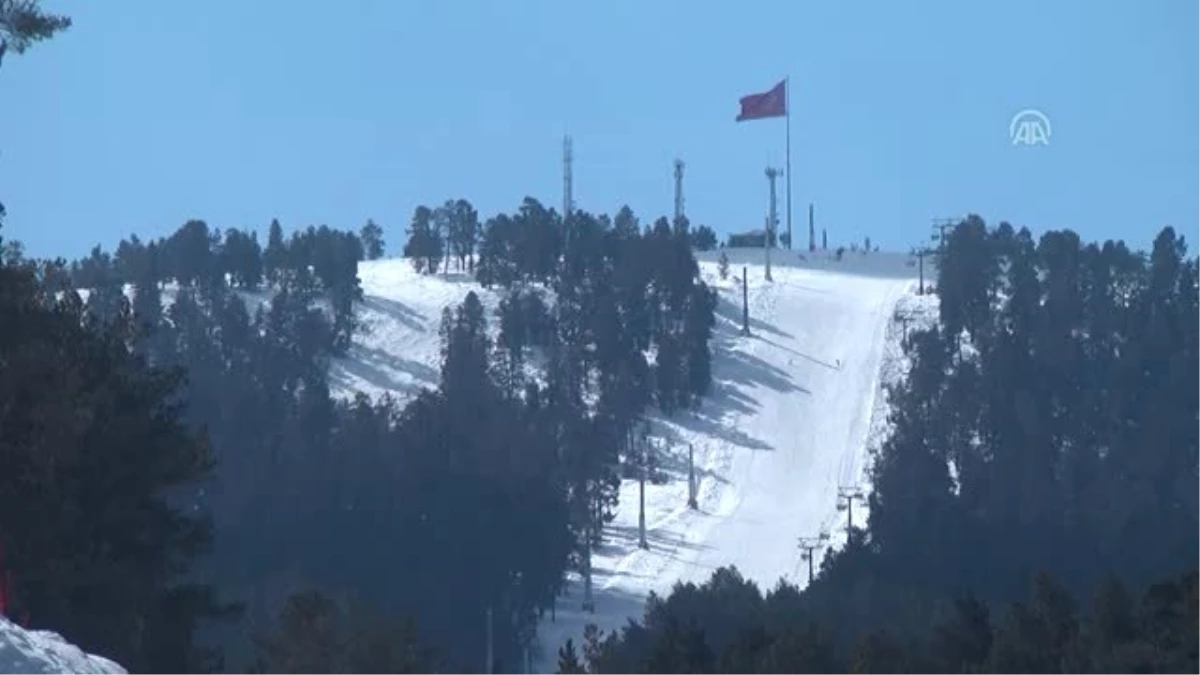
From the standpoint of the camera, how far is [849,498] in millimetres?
75750

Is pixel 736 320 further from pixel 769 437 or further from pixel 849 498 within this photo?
pixel 849 498

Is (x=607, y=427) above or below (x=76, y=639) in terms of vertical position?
below

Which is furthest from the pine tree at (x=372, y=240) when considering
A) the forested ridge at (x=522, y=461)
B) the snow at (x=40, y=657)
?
the snow at (x=40, y=657)

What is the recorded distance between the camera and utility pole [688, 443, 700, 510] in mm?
78800

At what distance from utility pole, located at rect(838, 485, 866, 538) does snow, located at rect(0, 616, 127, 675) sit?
63199mm

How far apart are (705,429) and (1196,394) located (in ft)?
55.1

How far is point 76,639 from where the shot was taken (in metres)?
19.2

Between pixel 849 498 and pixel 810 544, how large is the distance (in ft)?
18.8

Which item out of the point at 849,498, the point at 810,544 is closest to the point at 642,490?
the point at 849,498

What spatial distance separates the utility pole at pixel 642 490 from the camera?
74375 mm

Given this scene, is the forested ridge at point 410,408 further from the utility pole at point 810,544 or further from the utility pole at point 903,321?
the utility pole at point 903,321

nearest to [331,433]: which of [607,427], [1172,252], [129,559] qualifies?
[607,427]

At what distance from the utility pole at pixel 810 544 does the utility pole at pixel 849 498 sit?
946mm

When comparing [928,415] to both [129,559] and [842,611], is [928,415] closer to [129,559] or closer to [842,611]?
[842,611]
